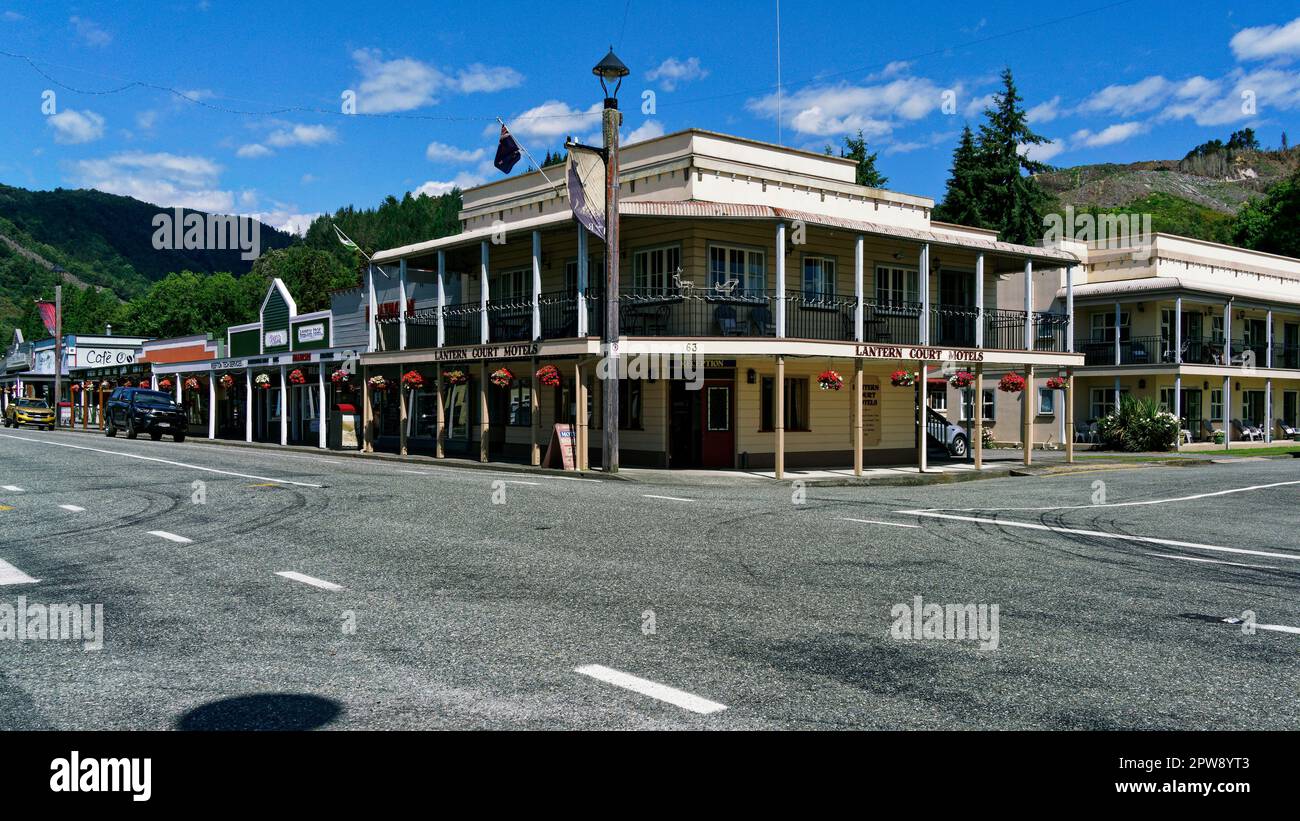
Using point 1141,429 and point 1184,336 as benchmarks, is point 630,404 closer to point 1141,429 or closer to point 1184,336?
point 1141,429

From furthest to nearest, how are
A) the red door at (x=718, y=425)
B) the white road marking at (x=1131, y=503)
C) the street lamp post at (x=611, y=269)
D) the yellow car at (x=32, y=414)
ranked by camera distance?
1. the yellow car at (x=32, y=414)
2. the red door at (x=718, y=425)
3. the street lamp post at (x=611, y=269)
4. the white road marking at (x=1131, y=503)

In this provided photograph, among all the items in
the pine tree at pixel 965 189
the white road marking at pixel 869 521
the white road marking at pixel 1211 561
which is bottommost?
the white road marking at pixel 1211 561

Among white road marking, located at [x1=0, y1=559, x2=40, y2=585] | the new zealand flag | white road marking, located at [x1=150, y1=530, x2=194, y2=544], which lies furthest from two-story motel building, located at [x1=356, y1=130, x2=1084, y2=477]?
white road marking, located at [x1=0, y1=559, x2=40, y2=585]

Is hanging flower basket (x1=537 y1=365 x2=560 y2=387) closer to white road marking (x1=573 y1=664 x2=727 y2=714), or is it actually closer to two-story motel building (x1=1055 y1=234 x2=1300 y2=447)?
white road marking (x1=573 y1=664 x2=727 y2=714)

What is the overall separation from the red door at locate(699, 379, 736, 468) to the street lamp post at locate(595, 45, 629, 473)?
3.20 meters

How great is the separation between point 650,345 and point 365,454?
13.0 metres

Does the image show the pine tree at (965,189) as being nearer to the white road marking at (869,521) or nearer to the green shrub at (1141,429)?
the green shrub at (1141,429)

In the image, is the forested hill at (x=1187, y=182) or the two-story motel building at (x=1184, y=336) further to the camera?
the forested hill at (x=1187, y=182)

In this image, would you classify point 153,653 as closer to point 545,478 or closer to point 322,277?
point 545,478

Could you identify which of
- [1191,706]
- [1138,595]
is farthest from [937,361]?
[1191,706]

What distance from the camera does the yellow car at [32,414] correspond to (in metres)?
55.9

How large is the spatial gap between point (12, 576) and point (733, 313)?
58.8 ft

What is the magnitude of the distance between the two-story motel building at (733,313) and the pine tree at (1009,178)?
1280 inches

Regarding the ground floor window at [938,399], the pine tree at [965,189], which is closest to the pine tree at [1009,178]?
the pine tree at [965,189]
